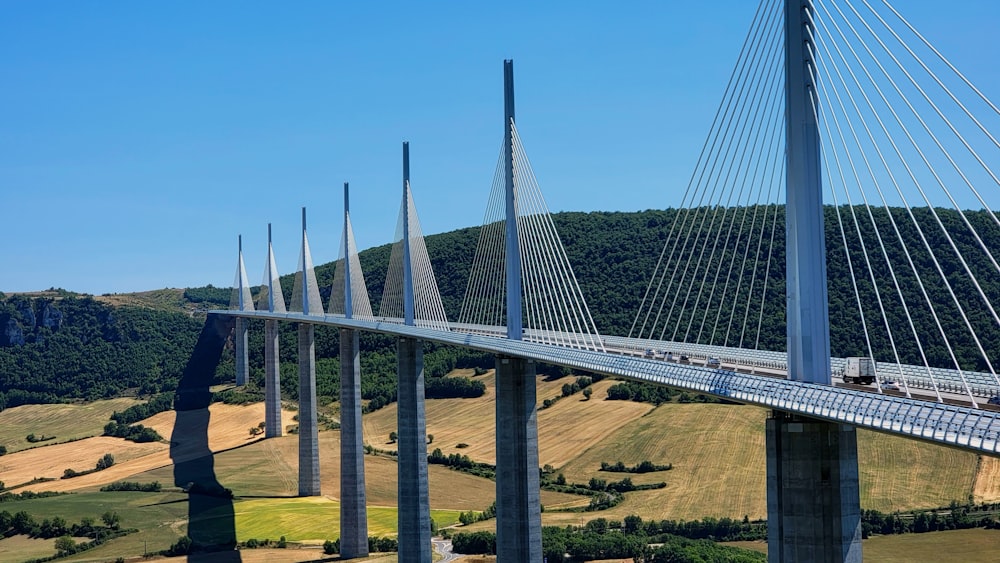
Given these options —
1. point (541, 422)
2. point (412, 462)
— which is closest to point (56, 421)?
point (541, 422)

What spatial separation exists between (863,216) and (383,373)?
47.2 meters

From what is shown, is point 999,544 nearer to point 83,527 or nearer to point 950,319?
point 950,319

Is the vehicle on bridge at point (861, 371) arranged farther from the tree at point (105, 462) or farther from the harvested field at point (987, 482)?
the tree at point (105, 462)

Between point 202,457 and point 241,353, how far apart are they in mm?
28548

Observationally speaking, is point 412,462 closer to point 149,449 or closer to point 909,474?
point 909,474

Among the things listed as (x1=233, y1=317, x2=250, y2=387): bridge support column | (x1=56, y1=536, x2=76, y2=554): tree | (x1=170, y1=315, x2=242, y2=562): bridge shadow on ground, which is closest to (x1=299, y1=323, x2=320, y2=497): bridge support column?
(x1=170, y1=315, x2=242, y2=562): bridge shadow on ground

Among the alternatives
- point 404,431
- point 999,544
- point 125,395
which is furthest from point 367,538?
point 125,395

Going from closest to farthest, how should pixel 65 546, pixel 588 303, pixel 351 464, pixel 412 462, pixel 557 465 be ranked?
pixel 412 462 → pixel 65 546 → pixel 351 464 → pixel 557 465 → pixel 588 303

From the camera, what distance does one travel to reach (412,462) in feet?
165

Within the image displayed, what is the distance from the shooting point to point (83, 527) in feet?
198

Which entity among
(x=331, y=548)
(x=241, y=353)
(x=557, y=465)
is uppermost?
(x=241, y=353)

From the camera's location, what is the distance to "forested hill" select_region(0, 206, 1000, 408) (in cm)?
6119

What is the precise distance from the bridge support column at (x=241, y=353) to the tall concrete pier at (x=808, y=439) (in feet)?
314

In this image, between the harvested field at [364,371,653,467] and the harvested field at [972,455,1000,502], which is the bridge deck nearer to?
the harvested field at [972,455,1000,502]
